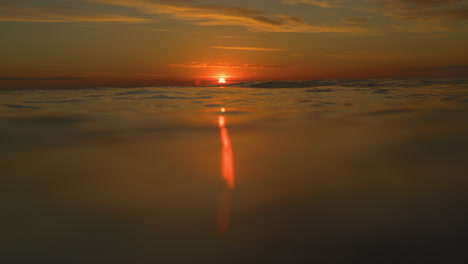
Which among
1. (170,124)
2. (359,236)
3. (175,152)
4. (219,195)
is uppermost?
(170,124)

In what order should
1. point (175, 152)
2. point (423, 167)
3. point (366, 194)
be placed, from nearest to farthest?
1. point (366, 194)
2. point (423, 167)
3. point (175, 152)

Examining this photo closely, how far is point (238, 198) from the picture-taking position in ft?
6.62

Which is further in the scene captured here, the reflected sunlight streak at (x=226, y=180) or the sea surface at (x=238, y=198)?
the reflected sunlight streak at (x=226, y=180)

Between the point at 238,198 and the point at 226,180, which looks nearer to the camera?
the point at 238,198

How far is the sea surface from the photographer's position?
145 centimetres

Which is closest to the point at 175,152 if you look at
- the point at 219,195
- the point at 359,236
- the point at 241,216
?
the point at 219,195

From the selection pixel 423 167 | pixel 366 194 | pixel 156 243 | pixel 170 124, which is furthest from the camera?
pixel 170 124

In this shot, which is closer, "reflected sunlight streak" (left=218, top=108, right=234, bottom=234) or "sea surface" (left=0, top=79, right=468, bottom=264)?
"sea surface" (left=0, top=79, right=468, bottom=264)

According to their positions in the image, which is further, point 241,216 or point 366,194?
point 366,194

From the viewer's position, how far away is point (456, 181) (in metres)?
2.17

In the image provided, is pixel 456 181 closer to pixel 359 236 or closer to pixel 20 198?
pixel 359 236

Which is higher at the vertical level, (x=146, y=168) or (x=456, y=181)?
(x=146, y=168)

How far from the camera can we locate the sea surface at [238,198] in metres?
1.45

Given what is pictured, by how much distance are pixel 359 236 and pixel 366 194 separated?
547mm
